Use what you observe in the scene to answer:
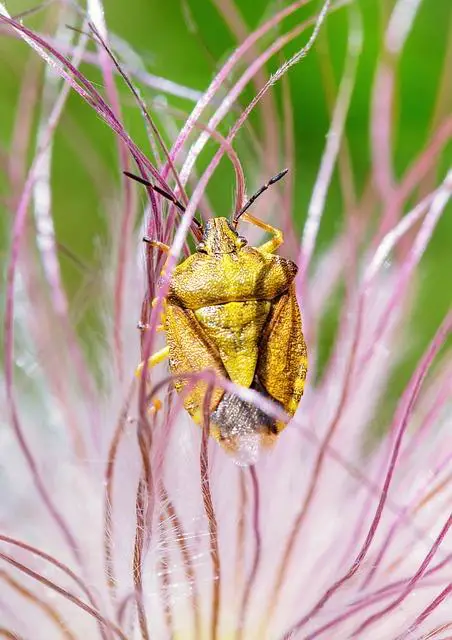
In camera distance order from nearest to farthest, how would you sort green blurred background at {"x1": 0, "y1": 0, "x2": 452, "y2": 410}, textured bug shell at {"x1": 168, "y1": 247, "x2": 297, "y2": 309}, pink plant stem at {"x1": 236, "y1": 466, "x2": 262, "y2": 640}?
textured bug shell at {"x1": 168, "y1": 247, "x2": 297, "y2": 309}
pink plant stem at {"x1": 236, "y1": 466, "x2": 262, "y2": 640}
green blurred background at {"x1": 0, "y1": 0, "x2": 452, "y2": 410}

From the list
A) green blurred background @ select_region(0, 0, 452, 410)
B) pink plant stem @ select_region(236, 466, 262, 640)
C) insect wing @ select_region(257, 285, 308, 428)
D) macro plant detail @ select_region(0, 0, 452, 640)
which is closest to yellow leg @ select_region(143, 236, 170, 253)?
macro plant detail @ select_region(0, 0, 452, 640)

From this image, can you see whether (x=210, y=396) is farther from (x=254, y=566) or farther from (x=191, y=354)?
(x=254, y=566)

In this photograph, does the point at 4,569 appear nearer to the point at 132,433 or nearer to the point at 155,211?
the point at 132,433

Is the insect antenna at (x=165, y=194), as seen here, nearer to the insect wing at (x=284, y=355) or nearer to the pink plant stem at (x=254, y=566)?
the insect wing at (x=284, y=355)

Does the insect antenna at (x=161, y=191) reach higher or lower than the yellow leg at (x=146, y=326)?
higher

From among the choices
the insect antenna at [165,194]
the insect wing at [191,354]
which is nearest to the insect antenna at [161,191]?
the insect antenna at [165,194]

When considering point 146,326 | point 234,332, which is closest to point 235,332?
point 234,332

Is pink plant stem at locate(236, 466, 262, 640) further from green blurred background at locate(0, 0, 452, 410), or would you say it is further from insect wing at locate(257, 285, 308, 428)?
green blurred background at locate(0, 0, 452, 410)

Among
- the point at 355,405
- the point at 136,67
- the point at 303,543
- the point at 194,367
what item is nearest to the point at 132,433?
the point at 194,367

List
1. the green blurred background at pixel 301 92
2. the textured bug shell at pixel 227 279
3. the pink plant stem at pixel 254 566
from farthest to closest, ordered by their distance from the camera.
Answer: the green blurred background at pixel 301 92 → the pink plant stem at pixel 254 566 → the textured bug shell at pixel 227 279
